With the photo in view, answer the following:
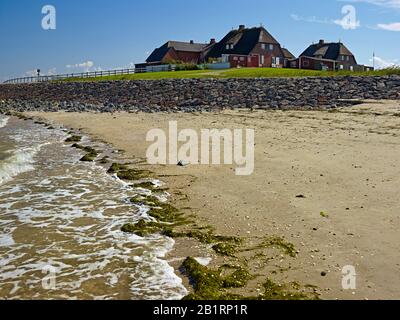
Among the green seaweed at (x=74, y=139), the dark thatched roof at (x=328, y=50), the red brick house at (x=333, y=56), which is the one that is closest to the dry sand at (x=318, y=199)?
the green seaweed at (x=74, y=139)

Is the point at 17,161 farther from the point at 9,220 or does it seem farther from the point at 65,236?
the point at 65,236

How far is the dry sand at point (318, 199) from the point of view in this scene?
624 centimetres

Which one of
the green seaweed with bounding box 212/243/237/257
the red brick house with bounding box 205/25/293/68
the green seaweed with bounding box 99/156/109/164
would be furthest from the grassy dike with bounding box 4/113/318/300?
the red brick house with bounding box 205/25/293/68

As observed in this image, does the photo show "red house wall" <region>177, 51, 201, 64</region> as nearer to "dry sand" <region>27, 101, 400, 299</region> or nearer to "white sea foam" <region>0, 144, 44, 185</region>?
"dry sand" <region>27, 101, 400, 299</region>

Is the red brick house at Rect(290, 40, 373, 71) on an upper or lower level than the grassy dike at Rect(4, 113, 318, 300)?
upper

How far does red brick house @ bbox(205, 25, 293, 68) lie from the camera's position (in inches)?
2756

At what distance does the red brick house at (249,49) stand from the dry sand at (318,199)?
53024 millimetres

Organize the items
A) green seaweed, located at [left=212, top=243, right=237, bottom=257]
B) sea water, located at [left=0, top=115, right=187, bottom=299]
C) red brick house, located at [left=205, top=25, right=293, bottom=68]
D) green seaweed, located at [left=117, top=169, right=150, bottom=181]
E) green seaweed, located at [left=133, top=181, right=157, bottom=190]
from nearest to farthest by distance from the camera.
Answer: sea water, located at [left=0, top=115, right=187, bottom=299] → green seaweed, located at [left=212, top=243, right=237, bottom=257] → green seaweed, located at [left=133, top=181, right=157, bottom=190] → green seaweed, located at [left=117, top=169, right=150, bottom=181] → red brick house, located at [left=205, top=25, right=293, bottom=68]

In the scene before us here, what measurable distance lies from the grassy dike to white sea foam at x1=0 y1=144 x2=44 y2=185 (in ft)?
18.9

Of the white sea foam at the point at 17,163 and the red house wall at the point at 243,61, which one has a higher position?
the red house wall at the point at 243,61

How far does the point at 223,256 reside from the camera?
22.8 ft

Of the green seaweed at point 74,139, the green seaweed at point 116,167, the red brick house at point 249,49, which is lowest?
the green seaweed at point 116,167

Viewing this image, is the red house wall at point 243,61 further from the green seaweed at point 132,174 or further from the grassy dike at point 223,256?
the grassy dike at point 223,256

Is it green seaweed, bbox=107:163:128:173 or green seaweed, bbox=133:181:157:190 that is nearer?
green seaweed, bbox=133:181:157:190
